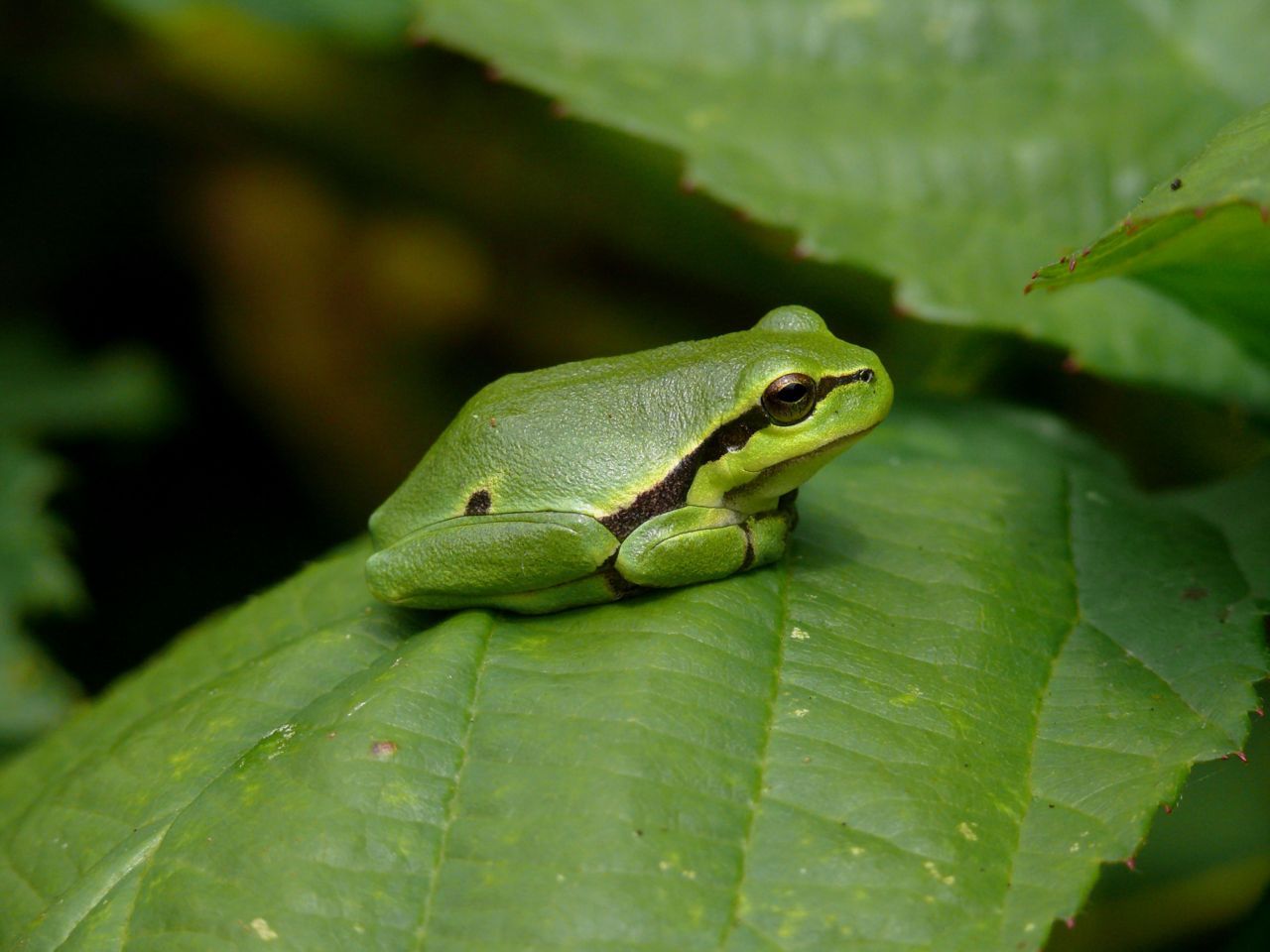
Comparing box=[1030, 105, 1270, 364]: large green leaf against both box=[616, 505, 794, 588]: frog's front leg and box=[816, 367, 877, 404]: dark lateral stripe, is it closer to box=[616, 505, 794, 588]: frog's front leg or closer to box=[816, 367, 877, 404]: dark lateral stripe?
box=[816, 367, 877, 404]: dark lateral stripe

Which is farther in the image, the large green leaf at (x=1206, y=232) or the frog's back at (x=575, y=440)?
the frog's back at (x=575, y=440)

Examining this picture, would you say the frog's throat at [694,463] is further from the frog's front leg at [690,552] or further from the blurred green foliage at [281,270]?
the blurred green foliage at [281,270]

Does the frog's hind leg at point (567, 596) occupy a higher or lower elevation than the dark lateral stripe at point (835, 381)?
lower

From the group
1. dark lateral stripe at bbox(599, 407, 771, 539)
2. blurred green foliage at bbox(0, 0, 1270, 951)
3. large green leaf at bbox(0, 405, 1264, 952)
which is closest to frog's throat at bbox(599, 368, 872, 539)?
dark lateral stripe at bbox(599, 407, 771, 539)

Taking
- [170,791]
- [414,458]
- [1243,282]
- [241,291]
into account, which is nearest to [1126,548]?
[1243,282]

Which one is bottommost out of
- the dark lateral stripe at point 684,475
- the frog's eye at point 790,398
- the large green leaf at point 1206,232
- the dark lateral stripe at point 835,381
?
the dark lateral stripe at point 684,475

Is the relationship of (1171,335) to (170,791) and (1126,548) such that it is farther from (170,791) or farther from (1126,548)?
(170,791)

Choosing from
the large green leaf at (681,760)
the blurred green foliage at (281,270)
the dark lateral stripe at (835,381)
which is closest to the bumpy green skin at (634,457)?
the dark lateral stripe at (835,381)
